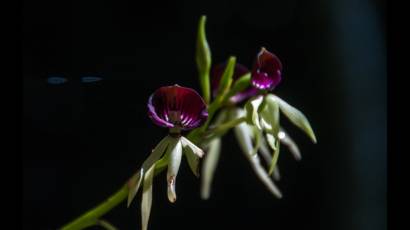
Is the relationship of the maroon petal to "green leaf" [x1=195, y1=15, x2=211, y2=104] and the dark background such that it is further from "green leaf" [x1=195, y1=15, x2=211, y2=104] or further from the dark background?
the dark background

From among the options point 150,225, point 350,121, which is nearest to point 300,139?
point 350,121

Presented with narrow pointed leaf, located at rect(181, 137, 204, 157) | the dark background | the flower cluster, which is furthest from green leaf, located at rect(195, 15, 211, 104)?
the dark background

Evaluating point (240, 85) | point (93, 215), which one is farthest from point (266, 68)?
point (93, 215)

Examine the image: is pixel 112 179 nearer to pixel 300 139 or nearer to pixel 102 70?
pixel 102 70

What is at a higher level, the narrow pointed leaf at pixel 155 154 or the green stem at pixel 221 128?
the green stem at pixel 221 128

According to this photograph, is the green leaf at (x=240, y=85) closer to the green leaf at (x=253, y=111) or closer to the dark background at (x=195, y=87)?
the green leaf at (x=253, y=111)

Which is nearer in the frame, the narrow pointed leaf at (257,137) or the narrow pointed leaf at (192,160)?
the narrow pointed leaf at (192,160)

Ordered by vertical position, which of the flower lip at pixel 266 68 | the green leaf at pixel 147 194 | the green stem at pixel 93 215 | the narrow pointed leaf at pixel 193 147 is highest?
the flower lip at pixel 266 68

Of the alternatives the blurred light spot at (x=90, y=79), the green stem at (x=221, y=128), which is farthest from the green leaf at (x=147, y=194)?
the blurred light spot at (x=90, y=79)
